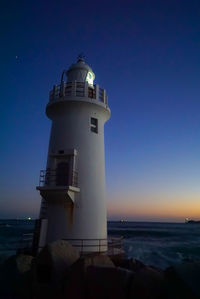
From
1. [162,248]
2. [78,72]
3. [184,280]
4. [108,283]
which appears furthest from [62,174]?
[162,248]

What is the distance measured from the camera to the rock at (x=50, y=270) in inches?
289

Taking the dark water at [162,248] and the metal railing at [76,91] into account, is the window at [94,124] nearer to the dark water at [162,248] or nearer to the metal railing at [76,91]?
the metal railing at [76,91]

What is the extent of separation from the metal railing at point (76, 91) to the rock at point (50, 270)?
7430mm

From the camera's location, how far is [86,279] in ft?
21.9

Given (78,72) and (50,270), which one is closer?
(50,270)

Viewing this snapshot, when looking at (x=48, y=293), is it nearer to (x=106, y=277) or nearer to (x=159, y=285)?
(x=106, y=277)

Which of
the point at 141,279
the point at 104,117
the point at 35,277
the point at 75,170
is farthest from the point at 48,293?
the point at 104,117

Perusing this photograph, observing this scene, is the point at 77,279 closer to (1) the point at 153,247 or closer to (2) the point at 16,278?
(2) the point at 16,278

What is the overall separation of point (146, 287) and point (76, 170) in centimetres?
648

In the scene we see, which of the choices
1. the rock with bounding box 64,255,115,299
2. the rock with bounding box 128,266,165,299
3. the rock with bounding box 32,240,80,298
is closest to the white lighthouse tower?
the rock with bounding box 32,240,80,298

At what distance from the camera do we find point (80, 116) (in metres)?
12.3

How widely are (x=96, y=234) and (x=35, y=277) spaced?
3.85 m

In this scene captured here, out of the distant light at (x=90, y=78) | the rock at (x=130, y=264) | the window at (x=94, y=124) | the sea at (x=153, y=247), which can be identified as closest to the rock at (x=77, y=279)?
the rock at (x=130, y=264)

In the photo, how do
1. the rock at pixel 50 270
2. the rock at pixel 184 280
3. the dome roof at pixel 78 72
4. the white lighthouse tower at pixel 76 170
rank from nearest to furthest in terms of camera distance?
the rock at pixel 184 280 → the rock at pixel 50 270 → the white lighthouse tower at pixel 76 170 → the dome roof at pixel 78 72
